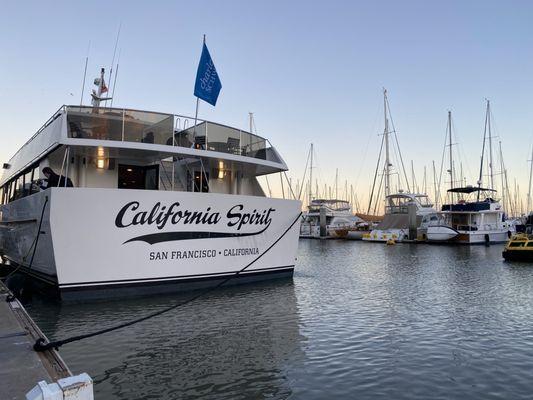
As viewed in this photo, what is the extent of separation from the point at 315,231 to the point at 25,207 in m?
53.8

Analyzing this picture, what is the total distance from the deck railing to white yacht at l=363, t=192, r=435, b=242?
3847 centimetres

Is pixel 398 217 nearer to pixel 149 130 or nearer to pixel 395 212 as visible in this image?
pixel 395 212

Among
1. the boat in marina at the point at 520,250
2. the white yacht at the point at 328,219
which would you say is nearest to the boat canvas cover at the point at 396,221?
the white yacht at the point at 328,219

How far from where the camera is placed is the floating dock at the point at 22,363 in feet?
14.5

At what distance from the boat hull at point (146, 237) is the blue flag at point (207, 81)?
11.8ft

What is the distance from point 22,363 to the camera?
5125 millimetres

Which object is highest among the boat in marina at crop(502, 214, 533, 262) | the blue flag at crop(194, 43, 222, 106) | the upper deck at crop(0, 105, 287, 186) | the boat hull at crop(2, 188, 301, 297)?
the blue flag at crop(194, 43, 222, 106)

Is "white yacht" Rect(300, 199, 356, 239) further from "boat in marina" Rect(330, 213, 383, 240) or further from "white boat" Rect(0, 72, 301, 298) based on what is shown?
"white boat" Rect(0, 72, 301, 298)

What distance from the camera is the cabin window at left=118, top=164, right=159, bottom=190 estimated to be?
46.4 ft

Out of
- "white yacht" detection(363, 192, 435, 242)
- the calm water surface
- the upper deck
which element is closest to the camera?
the calm water surface

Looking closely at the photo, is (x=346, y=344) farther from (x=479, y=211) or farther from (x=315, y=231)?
(x=315, y=231)

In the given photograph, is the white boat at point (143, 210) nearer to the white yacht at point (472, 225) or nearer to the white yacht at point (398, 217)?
the white yacht at point (472, 225)

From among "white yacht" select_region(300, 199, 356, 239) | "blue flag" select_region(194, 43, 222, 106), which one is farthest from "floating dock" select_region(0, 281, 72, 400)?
"white yacht" select_region(300, 199, 356, 239)

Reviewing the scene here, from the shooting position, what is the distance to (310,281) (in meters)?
18.1
